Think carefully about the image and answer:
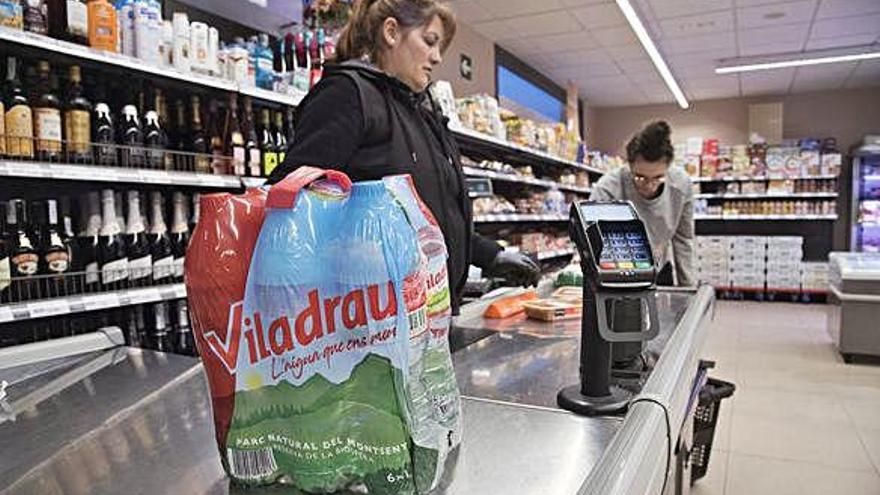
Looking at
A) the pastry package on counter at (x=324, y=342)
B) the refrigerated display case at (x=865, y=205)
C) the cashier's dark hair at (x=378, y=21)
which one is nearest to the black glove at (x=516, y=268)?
the cashier's dark hair at (x=378, y=21)

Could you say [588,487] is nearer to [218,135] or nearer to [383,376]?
[383,376]

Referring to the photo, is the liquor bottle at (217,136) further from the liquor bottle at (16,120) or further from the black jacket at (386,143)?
the black jacket at (386,143)

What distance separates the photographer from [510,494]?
677 mm

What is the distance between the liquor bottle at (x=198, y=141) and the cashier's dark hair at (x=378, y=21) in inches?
47.8

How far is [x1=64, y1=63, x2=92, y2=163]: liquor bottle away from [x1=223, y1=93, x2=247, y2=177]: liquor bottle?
0.57 m

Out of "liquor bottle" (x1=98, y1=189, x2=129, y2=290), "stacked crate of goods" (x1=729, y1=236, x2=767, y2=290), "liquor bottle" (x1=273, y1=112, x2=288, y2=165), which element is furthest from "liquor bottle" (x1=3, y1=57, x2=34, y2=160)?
"stacked crate of goods" (x1=729, y1=236, x2=767, y2=290)

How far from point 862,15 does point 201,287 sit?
23.5ft

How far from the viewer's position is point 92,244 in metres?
2.32

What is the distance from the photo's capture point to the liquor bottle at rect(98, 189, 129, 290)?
221 cm

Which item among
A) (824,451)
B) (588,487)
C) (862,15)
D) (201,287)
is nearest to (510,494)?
(588,487)

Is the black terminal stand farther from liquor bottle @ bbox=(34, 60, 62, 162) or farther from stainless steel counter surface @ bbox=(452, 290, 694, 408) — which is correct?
liquor bottle @ bbox=(34, 60, 62, 162)

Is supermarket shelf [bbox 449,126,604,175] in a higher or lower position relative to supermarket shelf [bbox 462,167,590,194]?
higher

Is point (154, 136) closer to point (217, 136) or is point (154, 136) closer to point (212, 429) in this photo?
point (217, 136)

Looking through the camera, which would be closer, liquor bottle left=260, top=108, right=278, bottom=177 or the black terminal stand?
the black terminal stand
